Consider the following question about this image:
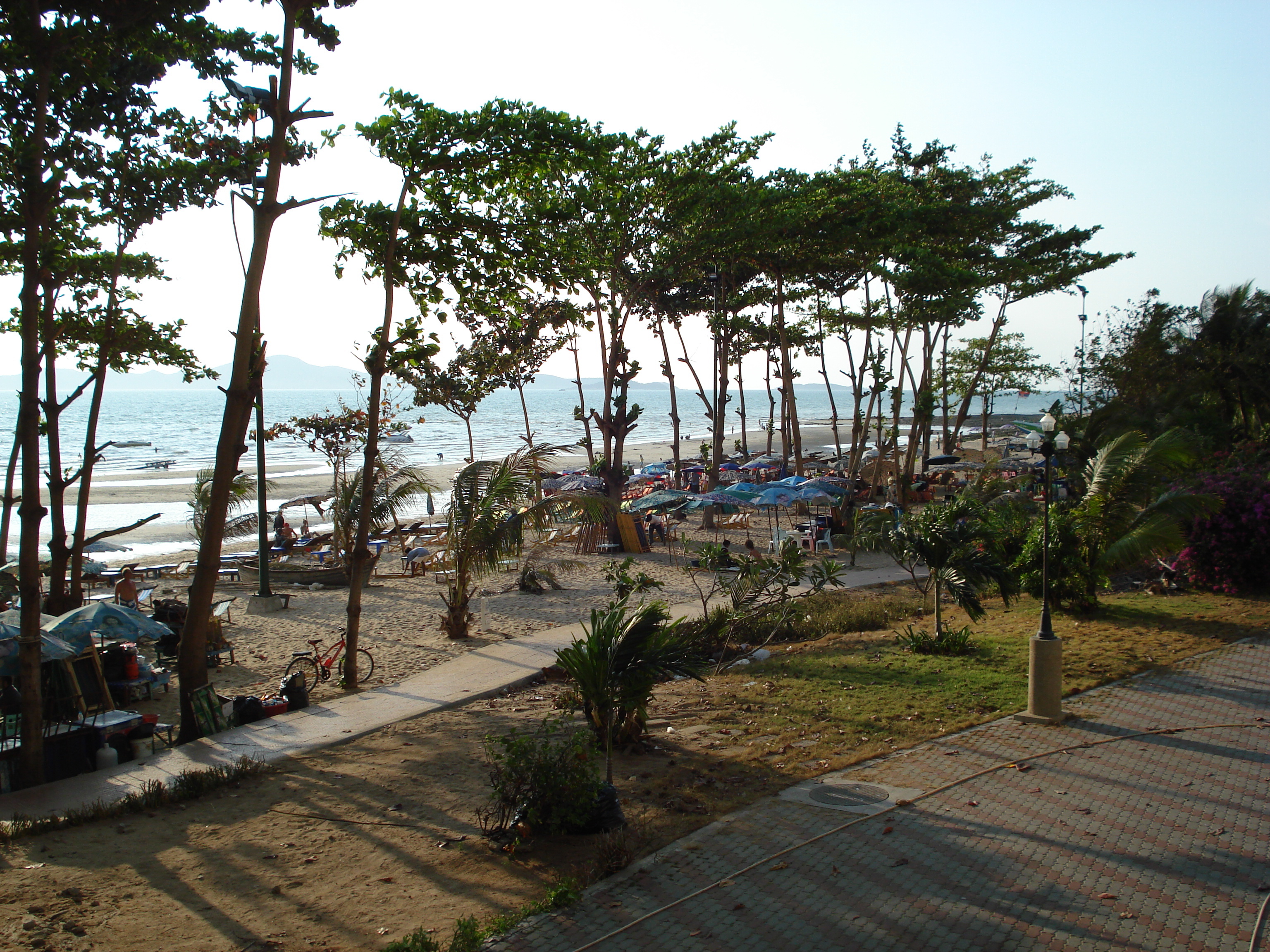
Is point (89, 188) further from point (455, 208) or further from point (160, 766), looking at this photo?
point (160, 766)

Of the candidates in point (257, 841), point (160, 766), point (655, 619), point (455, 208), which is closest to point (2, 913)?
Answer: point (257, 841)

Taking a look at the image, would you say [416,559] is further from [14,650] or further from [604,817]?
[604,817]

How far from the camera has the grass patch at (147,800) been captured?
6.55 m

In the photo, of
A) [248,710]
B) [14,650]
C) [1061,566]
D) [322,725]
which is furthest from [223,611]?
[1061,566]

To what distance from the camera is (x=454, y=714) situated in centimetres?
978

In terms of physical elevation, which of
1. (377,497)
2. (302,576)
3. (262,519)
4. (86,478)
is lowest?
(302,576)

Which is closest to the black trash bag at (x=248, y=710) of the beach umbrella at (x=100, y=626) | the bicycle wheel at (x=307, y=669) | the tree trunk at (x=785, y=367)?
the bicycle wheel at (x=307, y=669)

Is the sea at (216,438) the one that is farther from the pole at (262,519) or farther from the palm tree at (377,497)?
the pole at (262,519)

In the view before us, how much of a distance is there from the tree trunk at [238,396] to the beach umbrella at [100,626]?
2.30 feet

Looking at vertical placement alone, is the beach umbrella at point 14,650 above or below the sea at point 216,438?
below

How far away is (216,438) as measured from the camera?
99500 millimetres

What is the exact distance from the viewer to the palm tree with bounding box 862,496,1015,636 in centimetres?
1040

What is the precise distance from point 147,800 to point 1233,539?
14.4m

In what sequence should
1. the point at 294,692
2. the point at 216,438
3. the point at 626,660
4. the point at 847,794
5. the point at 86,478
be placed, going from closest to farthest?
the point at 847,794 < the point at 626,660 < the point at 294,692 < the point at 86,478 < the point at 216,438
